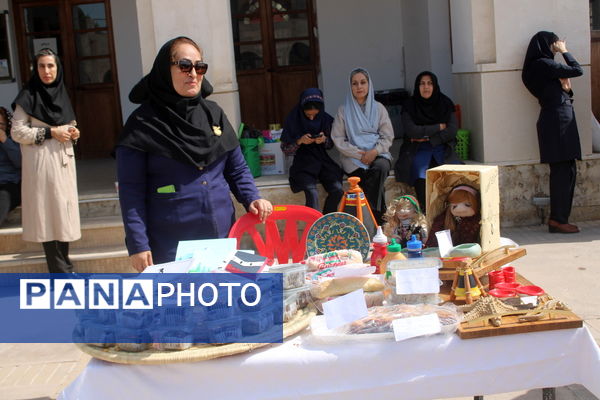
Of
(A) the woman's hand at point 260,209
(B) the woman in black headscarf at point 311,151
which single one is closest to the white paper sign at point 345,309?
(A) the woman's hand at point 260,209

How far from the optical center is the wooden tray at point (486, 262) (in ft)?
9.47

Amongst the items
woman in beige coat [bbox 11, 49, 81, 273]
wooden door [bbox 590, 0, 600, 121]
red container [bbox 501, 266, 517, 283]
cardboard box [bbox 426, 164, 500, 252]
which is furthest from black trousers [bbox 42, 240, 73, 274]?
wooden door [bbox 590, 0, 600, 121]

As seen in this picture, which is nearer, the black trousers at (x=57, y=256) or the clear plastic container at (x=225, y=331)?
the clear plastic container at (x=225, y=331)

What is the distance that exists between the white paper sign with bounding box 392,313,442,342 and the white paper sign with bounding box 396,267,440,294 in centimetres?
17

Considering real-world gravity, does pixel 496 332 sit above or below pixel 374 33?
below

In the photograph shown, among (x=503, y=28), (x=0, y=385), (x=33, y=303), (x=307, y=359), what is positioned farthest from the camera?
(x=503, y=28)

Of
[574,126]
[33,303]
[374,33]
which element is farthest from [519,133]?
[33,303]

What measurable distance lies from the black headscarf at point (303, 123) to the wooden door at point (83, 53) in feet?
Answer: 13.0

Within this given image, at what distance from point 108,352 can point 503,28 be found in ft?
17.6

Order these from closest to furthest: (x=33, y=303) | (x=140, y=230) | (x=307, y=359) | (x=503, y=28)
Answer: (x=307, y=359) < (x=140, y=230) < (x=33, y=303) < (x=503, y=28)

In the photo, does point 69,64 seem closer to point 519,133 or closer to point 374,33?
point 374,33

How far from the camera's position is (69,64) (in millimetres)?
9578

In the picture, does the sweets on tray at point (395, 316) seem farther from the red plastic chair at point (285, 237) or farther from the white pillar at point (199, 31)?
the white pillar at point (199, 31)

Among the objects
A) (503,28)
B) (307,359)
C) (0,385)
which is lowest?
(0,385)
